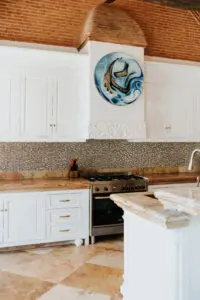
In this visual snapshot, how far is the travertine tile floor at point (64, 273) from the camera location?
2.75m

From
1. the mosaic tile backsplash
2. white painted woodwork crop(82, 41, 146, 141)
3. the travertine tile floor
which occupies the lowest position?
the travertine tile floor

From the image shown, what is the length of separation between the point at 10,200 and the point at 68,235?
893mm

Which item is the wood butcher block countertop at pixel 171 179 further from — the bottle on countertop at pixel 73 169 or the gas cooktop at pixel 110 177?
the bottle on countertop at pixel 73 169

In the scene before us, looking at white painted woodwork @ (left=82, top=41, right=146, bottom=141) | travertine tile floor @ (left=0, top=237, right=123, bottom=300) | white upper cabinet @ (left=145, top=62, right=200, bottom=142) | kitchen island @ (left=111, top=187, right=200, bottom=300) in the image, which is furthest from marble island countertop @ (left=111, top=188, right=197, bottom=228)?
white upper cabinet @ (left=145, top=62, right=200, bottom=142)

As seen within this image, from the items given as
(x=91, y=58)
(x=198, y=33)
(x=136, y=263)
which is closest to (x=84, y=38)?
(x=91, y=58)

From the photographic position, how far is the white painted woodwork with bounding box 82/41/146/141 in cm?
414

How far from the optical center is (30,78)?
400cm

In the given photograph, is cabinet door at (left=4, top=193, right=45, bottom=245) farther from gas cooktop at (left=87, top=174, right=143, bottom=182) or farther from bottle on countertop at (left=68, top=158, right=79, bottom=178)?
gas cooktop at (left=87, top=174, right=143, bottom=182)

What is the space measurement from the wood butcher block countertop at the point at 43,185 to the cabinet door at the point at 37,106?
0.61 m

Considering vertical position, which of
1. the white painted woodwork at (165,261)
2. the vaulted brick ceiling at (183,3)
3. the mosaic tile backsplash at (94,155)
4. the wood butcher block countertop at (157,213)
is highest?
the vaulted brick ceiling at (183,3)

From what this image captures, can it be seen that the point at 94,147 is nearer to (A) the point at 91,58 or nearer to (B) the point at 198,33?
(A) the point at 91,58

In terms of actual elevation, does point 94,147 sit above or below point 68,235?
above

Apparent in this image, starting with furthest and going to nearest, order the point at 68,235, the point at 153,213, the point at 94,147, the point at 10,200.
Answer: the point at 94,147 < the point at 68,235 < the point at 10,200 < the point at 153,213

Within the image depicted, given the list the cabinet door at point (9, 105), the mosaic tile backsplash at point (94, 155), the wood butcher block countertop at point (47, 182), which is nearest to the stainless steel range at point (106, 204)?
the wood butcher block countertop at point (47, 182)
